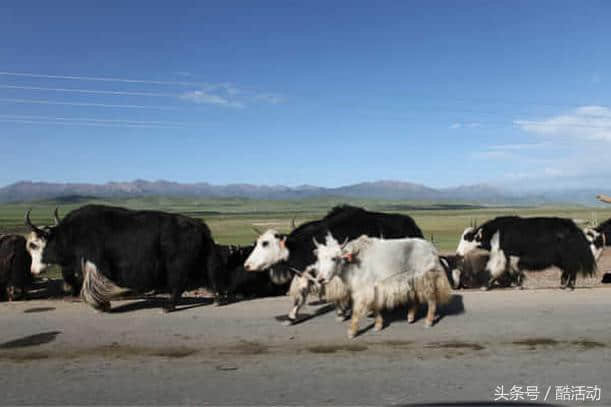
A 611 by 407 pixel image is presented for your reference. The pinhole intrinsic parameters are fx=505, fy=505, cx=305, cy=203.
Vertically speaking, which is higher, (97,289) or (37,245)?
(37,245)

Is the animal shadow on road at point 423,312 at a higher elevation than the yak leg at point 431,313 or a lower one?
lower

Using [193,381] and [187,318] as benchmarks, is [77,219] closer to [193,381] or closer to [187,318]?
[187,318]

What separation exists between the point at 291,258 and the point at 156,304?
2.62 m

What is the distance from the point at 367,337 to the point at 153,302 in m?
4.17

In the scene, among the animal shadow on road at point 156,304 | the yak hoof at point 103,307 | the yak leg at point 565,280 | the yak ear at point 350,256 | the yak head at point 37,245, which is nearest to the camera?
the yak ear at point 350,256

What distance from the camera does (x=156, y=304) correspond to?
27.7 ft

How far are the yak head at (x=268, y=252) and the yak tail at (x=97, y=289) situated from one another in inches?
80.2

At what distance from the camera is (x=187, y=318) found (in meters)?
7.27

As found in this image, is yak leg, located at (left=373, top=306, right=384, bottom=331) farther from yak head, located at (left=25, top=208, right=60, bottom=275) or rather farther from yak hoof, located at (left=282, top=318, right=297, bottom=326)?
yak head, located at (left=25, top=208, right=60, bottom=275)

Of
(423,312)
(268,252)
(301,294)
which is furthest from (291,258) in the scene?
(423,312)

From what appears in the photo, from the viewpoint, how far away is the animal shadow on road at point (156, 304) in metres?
7.98

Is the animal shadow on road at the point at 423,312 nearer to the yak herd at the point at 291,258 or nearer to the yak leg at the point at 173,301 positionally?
the yak herd at the point at 291,258

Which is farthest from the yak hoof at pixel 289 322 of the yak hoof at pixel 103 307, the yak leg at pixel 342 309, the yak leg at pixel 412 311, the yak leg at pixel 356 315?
the yak hoof at pixel 103 307

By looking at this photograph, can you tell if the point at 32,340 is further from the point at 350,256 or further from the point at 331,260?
the point at 350,256
